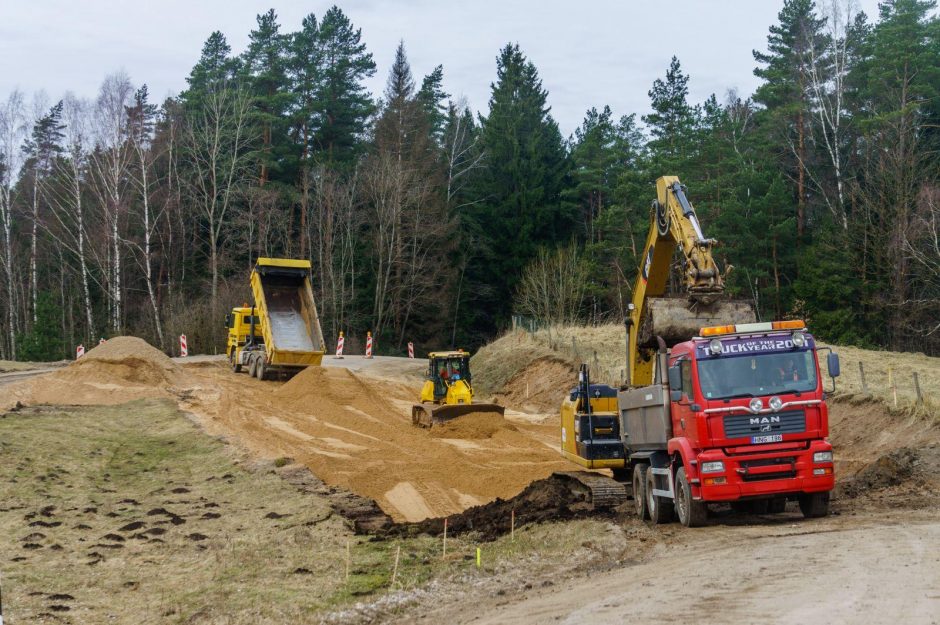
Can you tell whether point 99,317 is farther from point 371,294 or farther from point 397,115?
point 397,115

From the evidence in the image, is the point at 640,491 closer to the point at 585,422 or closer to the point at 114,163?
the point at 585,422

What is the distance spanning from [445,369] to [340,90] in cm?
4026

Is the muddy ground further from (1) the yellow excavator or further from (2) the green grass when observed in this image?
(1) the yellow excavator

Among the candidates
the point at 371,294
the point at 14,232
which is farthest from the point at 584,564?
the point at 14,232

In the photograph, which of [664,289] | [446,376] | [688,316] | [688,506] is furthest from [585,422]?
[446,376]

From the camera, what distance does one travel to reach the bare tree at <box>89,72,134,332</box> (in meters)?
54.9

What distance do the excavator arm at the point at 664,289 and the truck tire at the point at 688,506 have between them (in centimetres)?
230

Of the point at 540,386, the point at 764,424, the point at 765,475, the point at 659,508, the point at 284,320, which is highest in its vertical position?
the point at 284,320

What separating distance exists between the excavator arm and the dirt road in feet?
11.2

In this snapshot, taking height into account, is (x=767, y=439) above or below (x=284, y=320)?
below

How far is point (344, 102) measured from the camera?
6538 cm

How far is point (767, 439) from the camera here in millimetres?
12938

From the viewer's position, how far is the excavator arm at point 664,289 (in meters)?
14.6

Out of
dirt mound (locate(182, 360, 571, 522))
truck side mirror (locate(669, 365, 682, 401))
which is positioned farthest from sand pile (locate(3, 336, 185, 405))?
truck side mirror (locate(669, 365, 682, 401))
